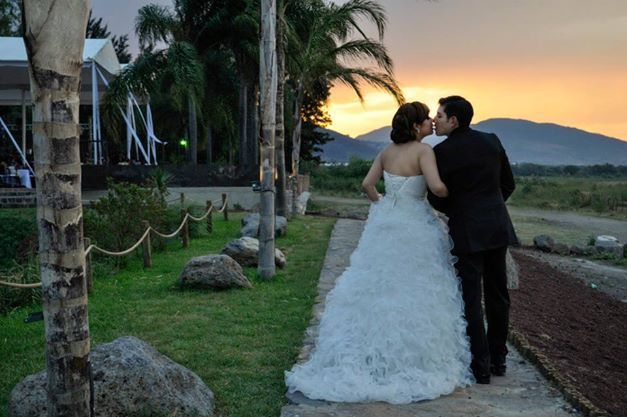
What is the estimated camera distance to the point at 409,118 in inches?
194

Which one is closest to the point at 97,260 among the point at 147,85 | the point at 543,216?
the point at 147,85

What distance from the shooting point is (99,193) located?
79.9ft

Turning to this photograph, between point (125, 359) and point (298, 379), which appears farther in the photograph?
point (298, 379)

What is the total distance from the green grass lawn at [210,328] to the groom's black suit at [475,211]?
5.03 ft

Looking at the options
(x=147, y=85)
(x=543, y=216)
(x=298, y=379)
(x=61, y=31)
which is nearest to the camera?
(x=61, y=31)

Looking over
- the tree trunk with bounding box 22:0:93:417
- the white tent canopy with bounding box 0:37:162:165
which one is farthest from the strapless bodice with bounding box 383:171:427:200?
the white tent canopy with bounding box 0:37:162:165

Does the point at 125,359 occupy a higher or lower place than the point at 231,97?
lower

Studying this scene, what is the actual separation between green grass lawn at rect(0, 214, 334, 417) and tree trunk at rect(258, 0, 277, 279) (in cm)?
43

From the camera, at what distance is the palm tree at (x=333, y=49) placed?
64.1ft

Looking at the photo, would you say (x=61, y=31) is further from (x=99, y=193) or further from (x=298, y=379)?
(x=99, y=193)

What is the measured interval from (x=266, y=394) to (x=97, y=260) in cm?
770

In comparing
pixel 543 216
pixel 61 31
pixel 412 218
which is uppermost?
pixel 61 31

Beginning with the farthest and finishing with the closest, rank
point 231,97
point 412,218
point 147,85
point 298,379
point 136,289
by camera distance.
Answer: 1. point 231,97
2. point 147,85
3. point 136,289
4. point 412,218
5. point 298,379

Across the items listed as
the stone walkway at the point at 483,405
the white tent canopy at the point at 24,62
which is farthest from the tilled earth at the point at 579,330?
the white tent canopy at the point at 24,62
